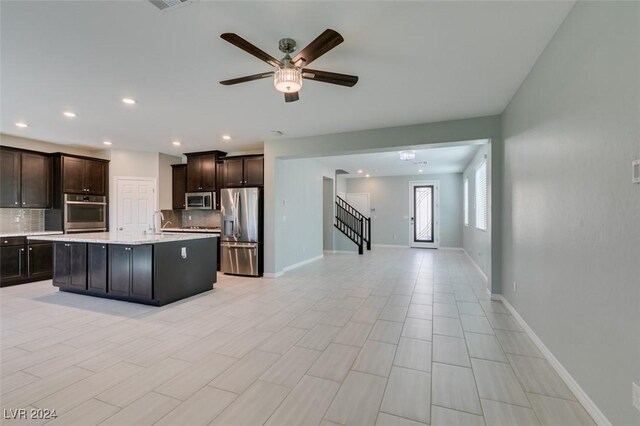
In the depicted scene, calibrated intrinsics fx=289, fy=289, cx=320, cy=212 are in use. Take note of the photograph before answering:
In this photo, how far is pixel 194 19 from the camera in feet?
7.18

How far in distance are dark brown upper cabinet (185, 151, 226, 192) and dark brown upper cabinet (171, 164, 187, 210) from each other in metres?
0.32

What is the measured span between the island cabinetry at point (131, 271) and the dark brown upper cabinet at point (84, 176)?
297 centimetres

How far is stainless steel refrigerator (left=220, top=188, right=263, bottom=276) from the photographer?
19.4ft

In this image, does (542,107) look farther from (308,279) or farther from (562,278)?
(308,279)

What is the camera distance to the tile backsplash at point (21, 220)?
550 centimetres

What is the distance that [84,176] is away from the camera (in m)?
6.20

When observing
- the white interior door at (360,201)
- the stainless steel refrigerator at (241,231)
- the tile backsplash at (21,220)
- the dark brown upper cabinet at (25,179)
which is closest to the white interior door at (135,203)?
the dark brown upper cabinet at (25,179)

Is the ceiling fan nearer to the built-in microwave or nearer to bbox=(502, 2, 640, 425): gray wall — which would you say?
bbox=(502, 2, 640, 425): gray wall

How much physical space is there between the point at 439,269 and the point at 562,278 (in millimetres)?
4524

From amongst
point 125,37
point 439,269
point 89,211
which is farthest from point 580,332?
point 89,211

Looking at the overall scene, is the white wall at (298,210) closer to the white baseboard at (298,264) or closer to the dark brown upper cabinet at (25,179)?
the white baseboard at (298,264)

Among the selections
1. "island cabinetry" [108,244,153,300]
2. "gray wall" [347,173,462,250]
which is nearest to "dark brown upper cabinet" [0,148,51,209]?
"island cabinetry" [108,244,153,300]

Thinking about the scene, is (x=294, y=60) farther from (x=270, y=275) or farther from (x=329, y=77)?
(x=270, y=275)

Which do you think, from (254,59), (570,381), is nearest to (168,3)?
(254,59)
